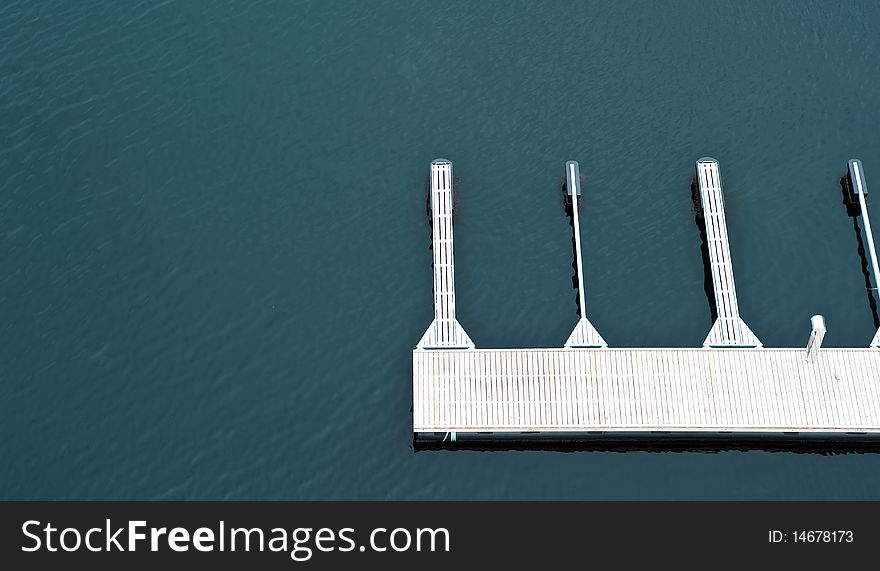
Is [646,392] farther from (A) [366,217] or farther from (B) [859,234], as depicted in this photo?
(A) [366,217]

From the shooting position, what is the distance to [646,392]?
60.8 m

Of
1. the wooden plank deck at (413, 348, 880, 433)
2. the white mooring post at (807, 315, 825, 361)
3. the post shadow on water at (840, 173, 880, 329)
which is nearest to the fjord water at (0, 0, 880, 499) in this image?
the post shadow on water at (840, 173, 880, 329)

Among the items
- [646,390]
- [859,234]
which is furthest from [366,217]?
[859,234]

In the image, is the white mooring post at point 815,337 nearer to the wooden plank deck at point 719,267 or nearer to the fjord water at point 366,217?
the wooden plank deck at point 719,267

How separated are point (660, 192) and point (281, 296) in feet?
98.9

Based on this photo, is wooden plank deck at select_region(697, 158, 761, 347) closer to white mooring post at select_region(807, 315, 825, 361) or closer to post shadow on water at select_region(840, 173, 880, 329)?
white mooring post at select_region(807, 315, 825, 361)

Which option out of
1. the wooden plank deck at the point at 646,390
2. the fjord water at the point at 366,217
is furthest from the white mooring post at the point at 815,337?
the fjord water at the point at 366,217

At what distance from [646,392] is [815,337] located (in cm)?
1115

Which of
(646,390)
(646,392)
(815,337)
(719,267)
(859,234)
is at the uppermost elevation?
(859,234)

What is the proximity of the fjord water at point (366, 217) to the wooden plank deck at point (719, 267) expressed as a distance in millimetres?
2235

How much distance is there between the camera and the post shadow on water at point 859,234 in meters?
67.3

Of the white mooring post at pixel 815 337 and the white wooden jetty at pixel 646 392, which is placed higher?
the white mooring post at pixel 815 337

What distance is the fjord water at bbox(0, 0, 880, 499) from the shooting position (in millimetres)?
61688

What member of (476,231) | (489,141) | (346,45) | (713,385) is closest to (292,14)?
(346,45)
